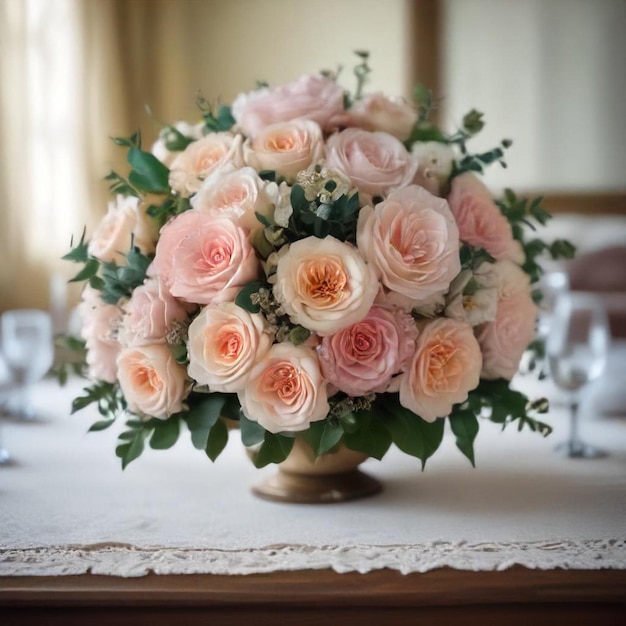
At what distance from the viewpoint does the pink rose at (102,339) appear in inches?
39.0

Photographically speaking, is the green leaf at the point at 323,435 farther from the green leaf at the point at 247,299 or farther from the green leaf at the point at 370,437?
the green leaf at the point at 247,299

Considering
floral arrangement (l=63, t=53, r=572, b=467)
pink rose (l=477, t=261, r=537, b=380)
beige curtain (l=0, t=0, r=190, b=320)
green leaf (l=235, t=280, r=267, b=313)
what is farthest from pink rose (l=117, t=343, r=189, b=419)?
beige curtain (l=0, t=0, r=190, b=320)

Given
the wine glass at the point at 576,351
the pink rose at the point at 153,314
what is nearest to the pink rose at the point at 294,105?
the pink rose at the point at 153,314

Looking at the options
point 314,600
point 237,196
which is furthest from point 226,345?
point 314,600

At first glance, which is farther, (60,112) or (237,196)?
(60,112)

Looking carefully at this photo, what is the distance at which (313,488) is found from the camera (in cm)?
98

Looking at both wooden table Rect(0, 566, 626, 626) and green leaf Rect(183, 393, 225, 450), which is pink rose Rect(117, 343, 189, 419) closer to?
green leaf Rect(183, 393, 225, 450)

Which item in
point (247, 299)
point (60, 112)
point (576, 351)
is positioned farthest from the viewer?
point (60, 112)

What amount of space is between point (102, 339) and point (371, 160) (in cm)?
36

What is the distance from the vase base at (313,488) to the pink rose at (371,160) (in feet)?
1.07

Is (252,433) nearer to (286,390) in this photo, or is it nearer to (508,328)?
(286,390)

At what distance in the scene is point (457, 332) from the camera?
35.0 inches

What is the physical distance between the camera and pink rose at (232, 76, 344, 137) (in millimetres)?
979

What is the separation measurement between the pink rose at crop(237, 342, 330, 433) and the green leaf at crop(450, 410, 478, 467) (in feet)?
0.58
